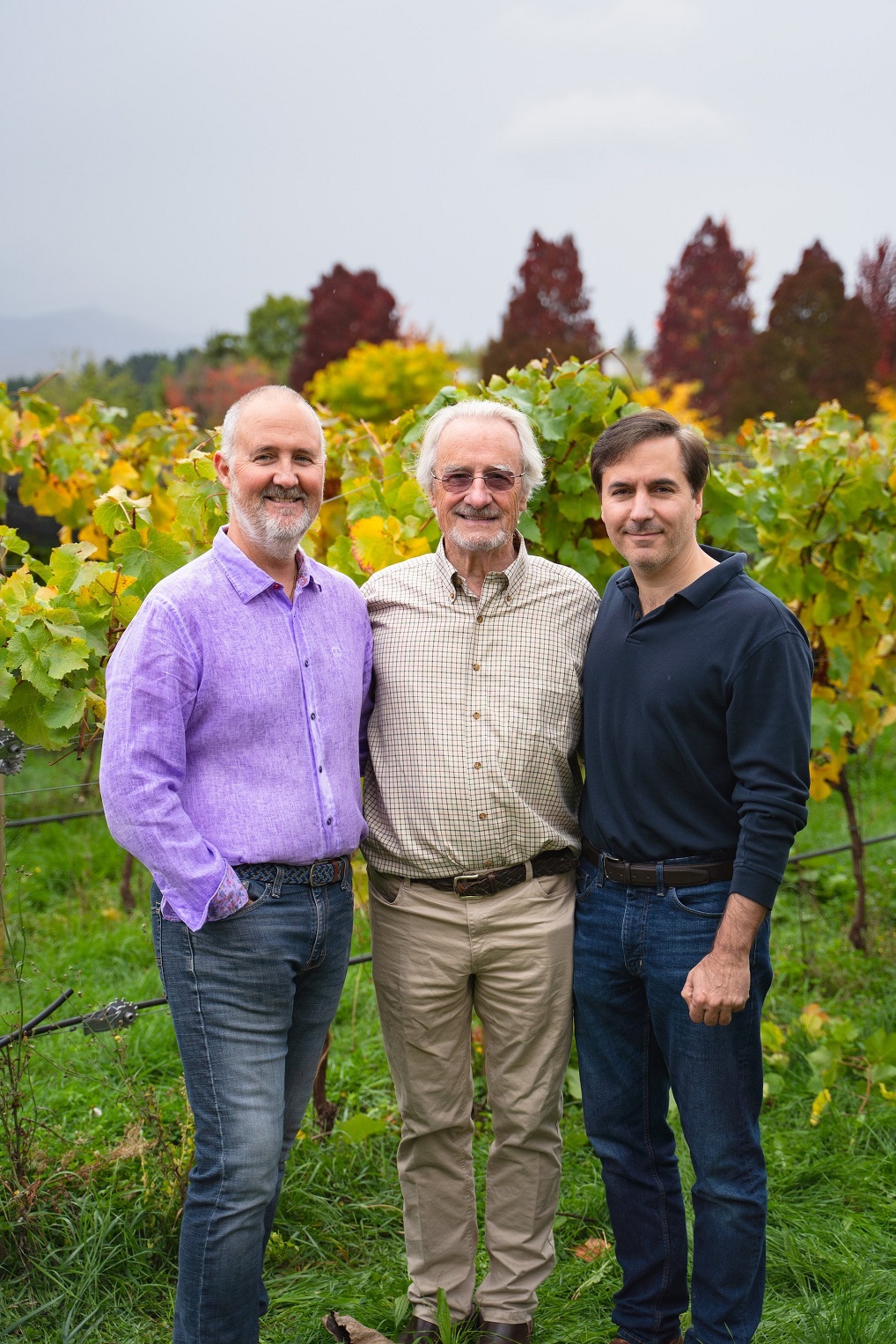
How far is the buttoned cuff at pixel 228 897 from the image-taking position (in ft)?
6.15

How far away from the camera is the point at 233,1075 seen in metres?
1.93

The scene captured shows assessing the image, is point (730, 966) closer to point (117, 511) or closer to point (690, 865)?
point (690, 865)

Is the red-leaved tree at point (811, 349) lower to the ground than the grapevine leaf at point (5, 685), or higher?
higher

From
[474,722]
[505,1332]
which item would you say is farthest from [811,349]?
[505,1332]

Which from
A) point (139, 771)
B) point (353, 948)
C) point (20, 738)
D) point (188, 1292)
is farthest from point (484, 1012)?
point (353, 948)

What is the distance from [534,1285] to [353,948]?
2.17 meters

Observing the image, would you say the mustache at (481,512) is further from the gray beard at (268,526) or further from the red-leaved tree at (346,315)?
the red-leaved tree at (346,315)

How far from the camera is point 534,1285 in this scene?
2336 millimetres

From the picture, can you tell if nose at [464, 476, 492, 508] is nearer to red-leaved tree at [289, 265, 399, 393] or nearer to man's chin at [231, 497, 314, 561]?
man's chin at [231, 497, 314, 561]

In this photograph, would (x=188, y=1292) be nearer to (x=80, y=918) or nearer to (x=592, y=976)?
(x=592, y=976)

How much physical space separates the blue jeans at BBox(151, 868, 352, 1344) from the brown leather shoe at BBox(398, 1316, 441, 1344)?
48cm

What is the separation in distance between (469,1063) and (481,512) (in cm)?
116

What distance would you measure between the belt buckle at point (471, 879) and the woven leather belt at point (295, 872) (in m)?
0.27

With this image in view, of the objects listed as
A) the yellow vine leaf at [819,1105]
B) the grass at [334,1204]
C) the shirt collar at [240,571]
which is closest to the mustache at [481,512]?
the shirt collar at [240,571]
